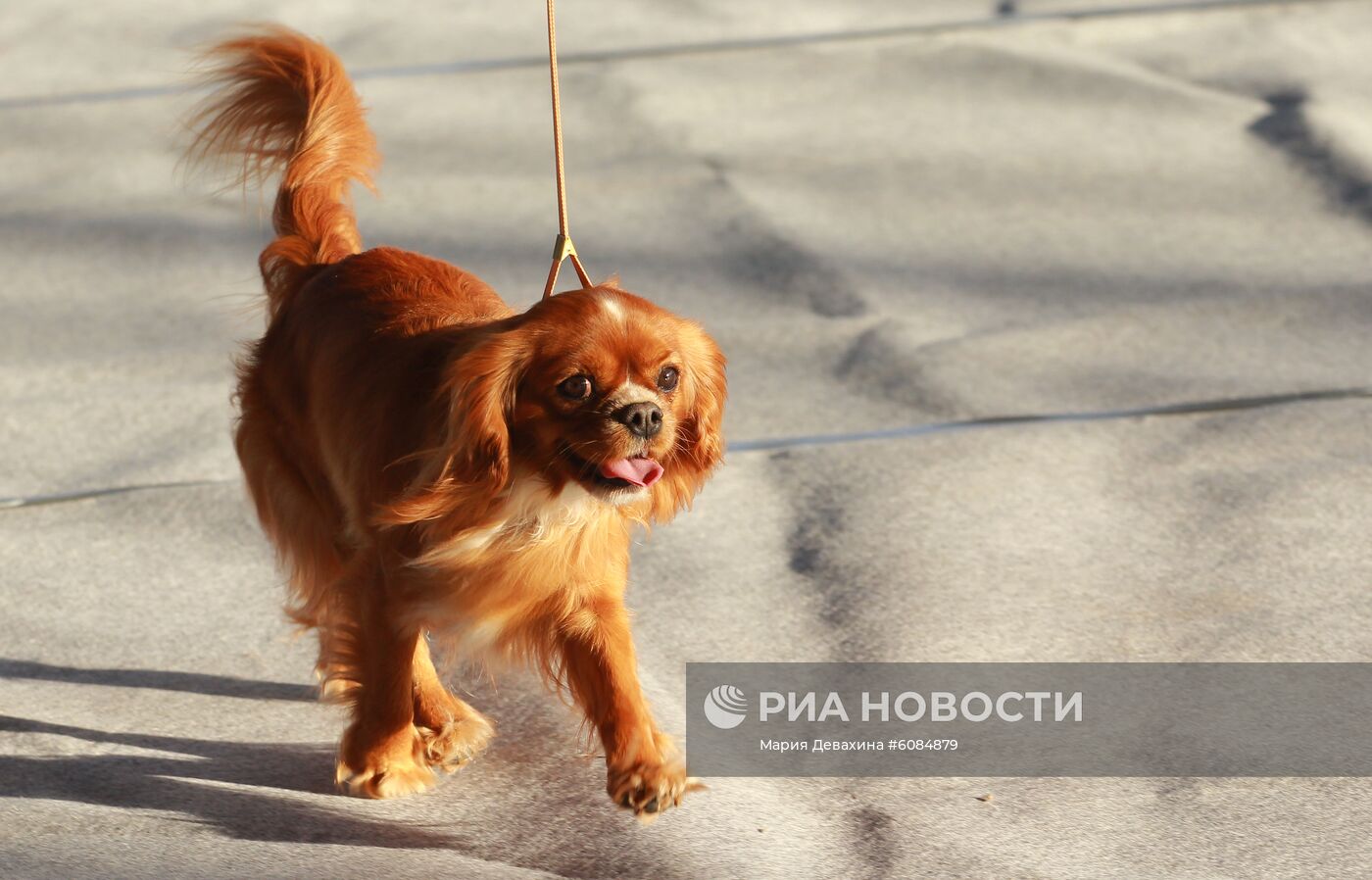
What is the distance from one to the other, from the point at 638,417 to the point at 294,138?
72.9 inches

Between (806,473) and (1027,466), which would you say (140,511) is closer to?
(806,473)

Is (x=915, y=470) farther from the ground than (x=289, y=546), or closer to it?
farther from the ground

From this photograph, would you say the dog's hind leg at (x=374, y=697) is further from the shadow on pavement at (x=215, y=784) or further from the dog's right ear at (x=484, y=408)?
the dog's right ear at (x=484, y=408)

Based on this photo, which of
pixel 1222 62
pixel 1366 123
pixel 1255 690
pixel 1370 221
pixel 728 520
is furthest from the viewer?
pixel 1222 62

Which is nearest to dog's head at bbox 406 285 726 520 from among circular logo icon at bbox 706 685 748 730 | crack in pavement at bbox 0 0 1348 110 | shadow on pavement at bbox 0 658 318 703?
circular logo icon at bbox 706 685 748 730

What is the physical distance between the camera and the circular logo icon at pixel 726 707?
359 cm

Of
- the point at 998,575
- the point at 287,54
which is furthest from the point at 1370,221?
the point at 287,54

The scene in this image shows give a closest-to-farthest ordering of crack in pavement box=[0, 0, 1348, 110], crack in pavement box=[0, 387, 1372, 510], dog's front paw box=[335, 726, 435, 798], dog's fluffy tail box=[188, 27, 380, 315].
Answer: dog's front paw box=[335, 726, 435, 798] → dog's fluffy tail box=[188, 27, 380, 315] → crack in pavement box=[0, 387, 1372, 510] → crack in pavement box=[0, 0, 1348, 110]

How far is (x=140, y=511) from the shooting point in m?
4.54

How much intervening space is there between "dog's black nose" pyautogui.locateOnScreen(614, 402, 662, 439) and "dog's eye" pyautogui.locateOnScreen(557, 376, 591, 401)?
0.07 m

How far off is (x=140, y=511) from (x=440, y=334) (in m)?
1.74

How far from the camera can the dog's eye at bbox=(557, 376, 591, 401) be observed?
281 centimetres

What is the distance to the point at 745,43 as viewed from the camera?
29.1 feet

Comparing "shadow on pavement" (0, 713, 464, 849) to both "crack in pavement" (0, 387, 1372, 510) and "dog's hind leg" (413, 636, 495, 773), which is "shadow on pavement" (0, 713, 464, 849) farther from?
"crack in pavement" (0, 387, 1372, 510)
